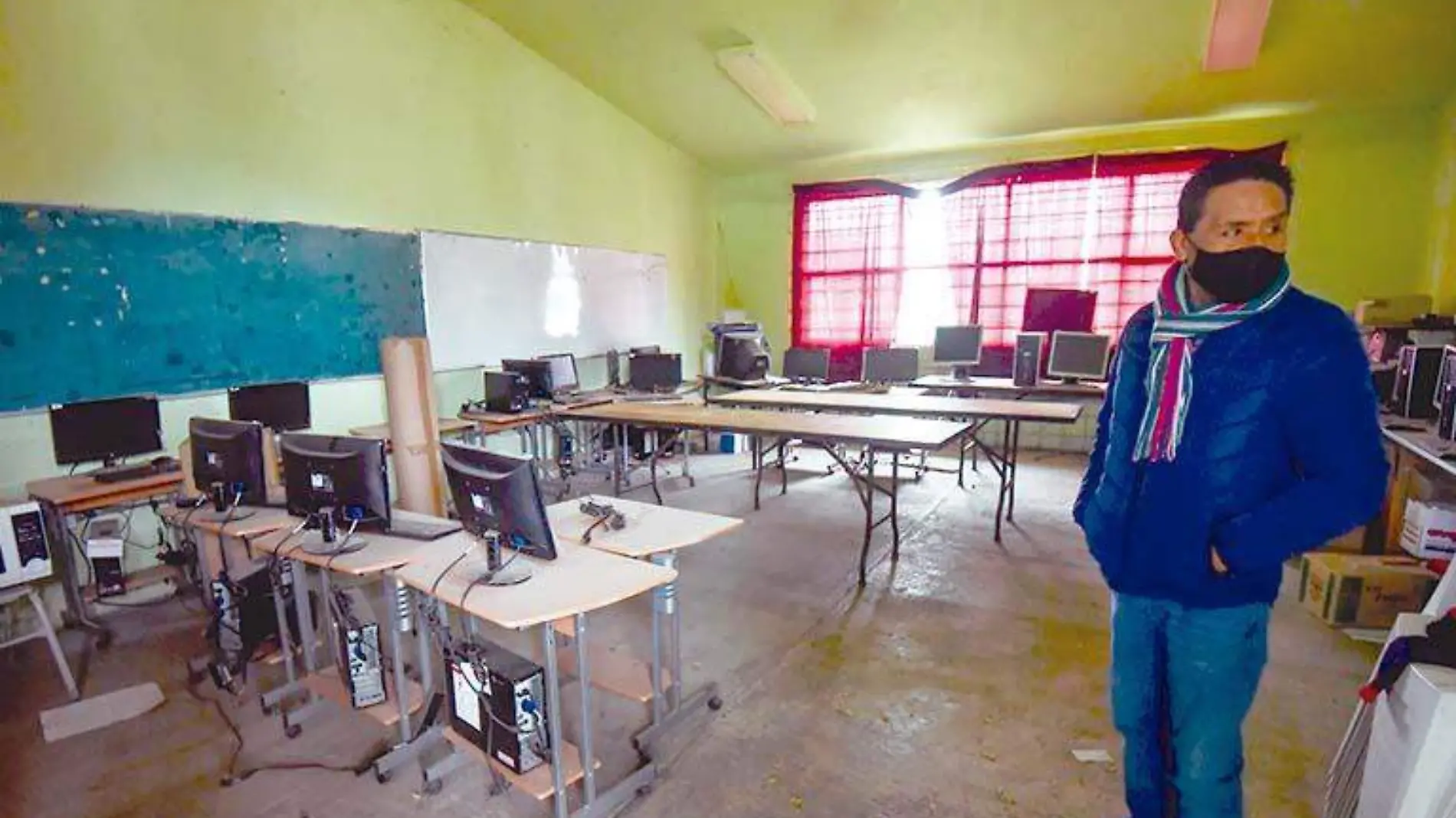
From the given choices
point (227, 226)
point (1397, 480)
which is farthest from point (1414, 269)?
point (227, 226)

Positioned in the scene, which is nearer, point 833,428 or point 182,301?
point 182,301

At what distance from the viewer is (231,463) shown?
2.62 metres

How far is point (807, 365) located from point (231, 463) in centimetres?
538

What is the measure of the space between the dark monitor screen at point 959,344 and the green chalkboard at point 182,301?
5.01m

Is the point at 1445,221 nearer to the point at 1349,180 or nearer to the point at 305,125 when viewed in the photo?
the point at 1349,180

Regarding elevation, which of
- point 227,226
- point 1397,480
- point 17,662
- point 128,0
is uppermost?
point 128,0

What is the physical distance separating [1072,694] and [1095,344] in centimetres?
462

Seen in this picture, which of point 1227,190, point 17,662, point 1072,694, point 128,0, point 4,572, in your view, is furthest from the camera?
point 128,0

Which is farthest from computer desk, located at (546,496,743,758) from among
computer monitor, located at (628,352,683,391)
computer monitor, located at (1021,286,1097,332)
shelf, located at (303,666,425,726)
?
computer monitor, located at (1021,286,1097,332)

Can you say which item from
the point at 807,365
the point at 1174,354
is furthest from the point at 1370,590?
the point at 807,365

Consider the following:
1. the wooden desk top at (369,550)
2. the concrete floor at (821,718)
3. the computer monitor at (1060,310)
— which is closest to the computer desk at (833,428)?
the concrete floor at (821,718)

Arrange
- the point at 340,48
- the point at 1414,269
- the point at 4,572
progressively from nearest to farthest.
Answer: the point at 4,572, the point at 340,48, the point at 1414,269

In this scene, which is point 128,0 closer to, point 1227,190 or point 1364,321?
point 1227,190

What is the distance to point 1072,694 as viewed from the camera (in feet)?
8.38
